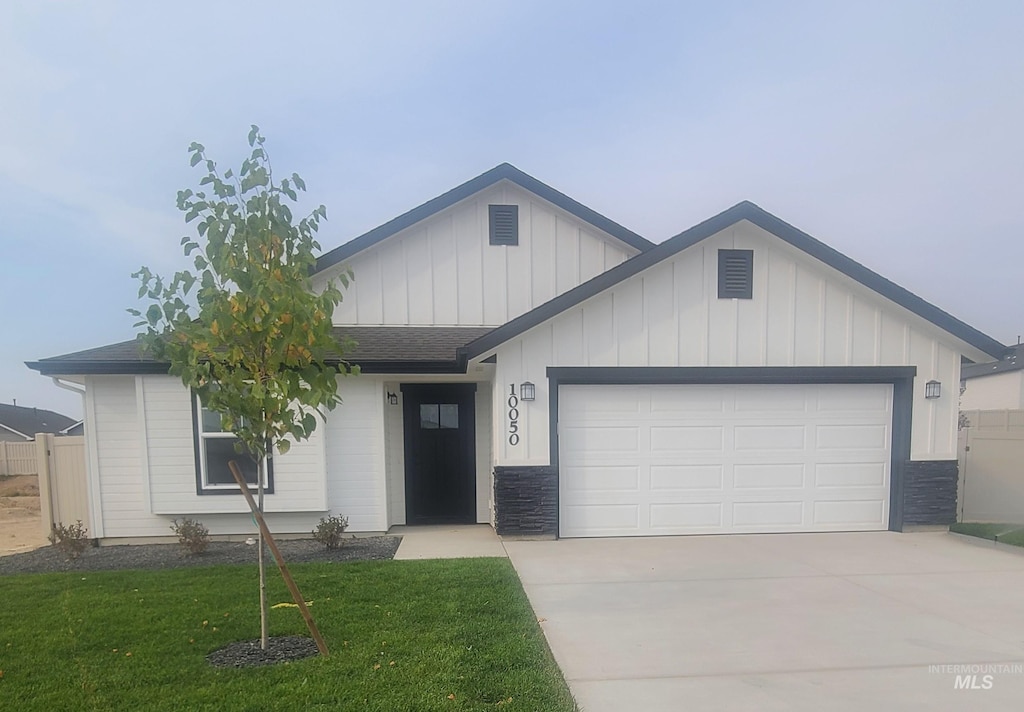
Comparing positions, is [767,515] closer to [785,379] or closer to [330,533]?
[785,379]

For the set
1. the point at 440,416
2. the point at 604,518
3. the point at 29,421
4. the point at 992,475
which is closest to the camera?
the point at 604,518

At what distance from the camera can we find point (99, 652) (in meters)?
4.14

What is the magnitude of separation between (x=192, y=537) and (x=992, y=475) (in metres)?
12.1

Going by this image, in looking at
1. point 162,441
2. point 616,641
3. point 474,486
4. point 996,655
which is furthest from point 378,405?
point 996,655

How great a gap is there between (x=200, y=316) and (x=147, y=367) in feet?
15.6

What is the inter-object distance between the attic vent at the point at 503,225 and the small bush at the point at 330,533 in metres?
5.38

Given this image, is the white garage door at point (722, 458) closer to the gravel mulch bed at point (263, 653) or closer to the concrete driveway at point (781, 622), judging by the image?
the concrete driveway at point (781, 622)

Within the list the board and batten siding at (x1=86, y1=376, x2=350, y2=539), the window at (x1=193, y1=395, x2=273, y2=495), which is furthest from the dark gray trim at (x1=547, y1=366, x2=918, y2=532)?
the window at (x1=193, y1=395, x2=273, y2=495)

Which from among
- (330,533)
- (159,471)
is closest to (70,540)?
(159,471)

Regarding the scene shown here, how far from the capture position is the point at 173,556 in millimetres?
7141

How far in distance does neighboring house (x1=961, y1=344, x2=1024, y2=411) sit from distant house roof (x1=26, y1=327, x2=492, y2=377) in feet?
85.9

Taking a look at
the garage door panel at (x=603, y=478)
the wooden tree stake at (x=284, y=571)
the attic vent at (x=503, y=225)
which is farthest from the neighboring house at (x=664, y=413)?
the wooden tree stake at (x=284, y=571)

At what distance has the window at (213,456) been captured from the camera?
25.1ft

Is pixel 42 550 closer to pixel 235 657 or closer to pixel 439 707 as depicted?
pixel 235 657
